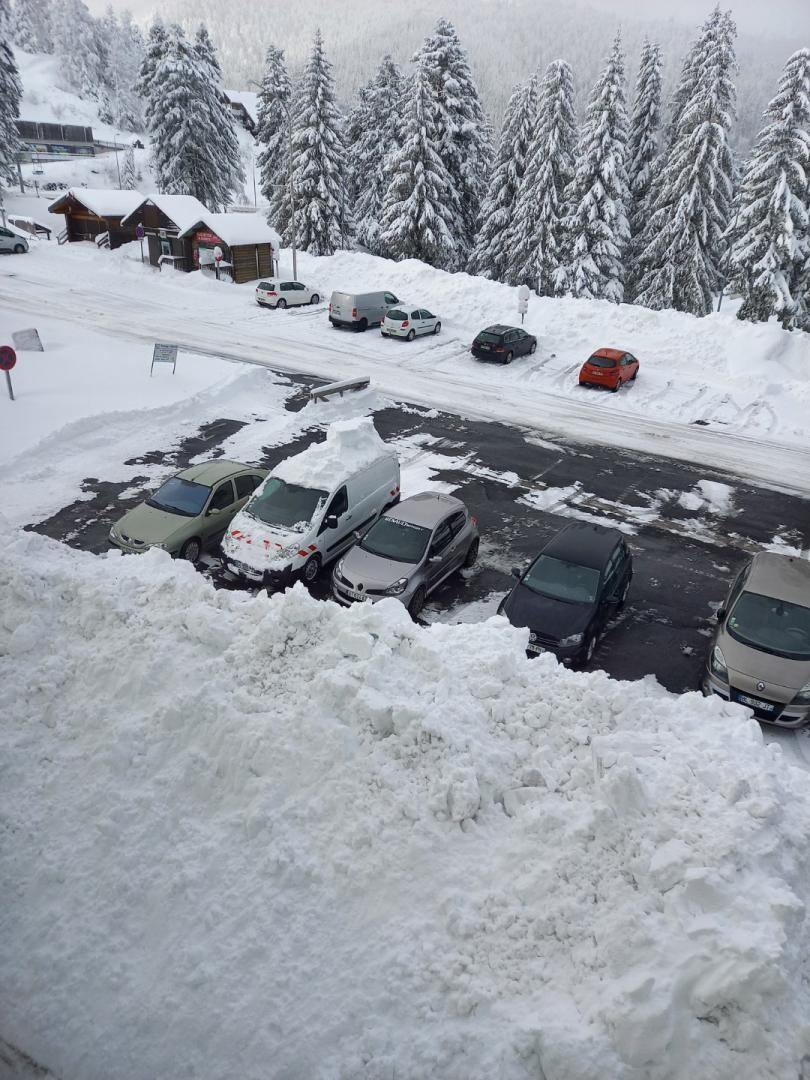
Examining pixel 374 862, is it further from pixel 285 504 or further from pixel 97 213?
pixel 97 213

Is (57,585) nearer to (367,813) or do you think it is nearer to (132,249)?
(367,813)

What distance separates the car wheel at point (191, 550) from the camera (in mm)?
12742

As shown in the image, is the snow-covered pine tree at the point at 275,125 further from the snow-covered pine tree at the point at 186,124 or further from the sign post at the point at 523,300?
the sign post at the point at 523,300

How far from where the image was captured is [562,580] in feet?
37.3

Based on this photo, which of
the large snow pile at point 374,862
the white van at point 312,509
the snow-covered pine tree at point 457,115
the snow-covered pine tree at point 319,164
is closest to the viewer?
the large snow pile at point 374,862

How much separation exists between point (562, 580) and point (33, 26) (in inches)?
7901

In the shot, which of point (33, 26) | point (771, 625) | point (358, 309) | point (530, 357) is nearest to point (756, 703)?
point (771, 625)

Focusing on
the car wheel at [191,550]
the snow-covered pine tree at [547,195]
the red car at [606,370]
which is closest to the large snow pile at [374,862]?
the car wheel at [191,550]

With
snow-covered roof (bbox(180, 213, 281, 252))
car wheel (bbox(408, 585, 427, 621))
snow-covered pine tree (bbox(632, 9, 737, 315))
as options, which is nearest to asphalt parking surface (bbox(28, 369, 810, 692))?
car wheel (bbox(408, 585, 427, 621))

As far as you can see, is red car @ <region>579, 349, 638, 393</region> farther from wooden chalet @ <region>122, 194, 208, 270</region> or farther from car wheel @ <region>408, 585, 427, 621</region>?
wooden chalet @ <region>122, 194, 208, 270</region>

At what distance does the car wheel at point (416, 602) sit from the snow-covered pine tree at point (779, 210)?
1133 inches

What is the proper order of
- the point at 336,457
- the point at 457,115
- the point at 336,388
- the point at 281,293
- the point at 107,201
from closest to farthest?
the point at 336,457 → the point at 336,388 → the point at 281,293 → the point at 457,115 → the point at 107,201

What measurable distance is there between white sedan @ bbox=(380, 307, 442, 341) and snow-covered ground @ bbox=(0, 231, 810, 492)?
48 cm

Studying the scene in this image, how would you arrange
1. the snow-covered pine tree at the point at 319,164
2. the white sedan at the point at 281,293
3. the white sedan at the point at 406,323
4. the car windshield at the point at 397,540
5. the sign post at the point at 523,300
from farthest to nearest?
the snow-covered pine tree at the point at 319,164 → the white sedan at the point at 281,293 → the sign post at the point at 523,300 → the white sedan at the point at 406,323 → the car windshield at the point at 397,540
